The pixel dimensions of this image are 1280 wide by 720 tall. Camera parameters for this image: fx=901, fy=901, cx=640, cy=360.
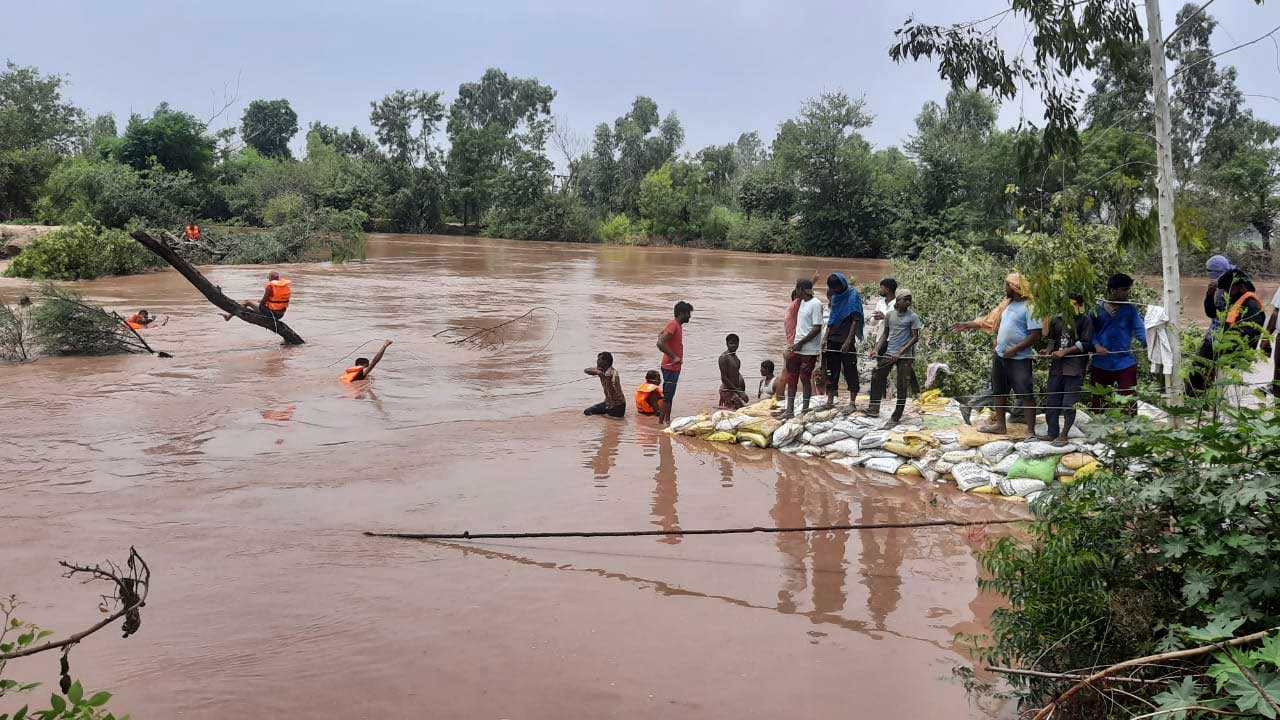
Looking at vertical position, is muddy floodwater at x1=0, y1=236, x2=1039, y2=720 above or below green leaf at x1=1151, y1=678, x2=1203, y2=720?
below

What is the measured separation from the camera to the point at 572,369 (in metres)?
15.3

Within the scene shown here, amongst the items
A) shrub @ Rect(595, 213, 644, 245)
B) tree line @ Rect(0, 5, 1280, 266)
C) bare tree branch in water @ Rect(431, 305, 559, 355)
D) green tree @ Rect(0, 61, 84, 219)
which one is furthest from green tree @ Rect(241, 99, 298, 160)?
bare tree branch in water @ Rect(431, 305, 559, 355)

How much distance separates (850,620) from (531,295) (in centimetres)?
2173

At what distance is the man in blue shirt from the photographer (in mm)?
7914

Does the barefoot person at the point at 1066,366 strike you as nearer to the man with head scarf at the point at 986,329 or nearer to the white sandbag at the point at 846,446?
the man with head scarf at the point at 986,329

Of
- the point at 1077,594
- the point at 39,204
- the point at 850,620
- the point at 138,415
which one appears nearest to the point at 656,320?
the point at 138,415

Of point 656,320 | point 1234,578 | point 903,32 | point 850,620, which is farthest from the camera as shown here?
point 656,320

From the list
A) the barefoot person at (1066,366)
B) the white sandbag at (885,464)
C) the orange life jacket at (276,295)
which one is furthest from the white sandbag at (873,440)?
the orange life jacket at (276,295)

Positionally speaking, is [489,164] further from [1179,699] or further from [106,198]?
[1179,699]

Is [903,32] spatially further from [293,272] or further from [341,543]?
[293,272]

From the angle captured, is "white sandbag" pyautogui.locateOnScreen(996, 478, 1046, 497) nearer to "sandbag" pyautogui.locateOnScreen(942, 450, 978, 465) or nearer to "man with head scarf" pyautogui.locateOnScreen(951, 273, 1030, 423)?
"sandbag" pyautogui.locateOnScreen(942, 450, 978, 465)

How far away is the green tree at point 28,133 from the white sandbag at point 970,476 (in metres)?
43.9

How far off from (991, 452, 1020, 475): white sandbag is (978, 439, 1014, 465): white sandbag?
35mm

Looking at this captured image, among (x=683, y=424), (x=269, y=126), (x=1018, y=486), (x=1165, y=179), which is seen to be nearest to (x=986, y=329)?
(x=1018, y=486)
